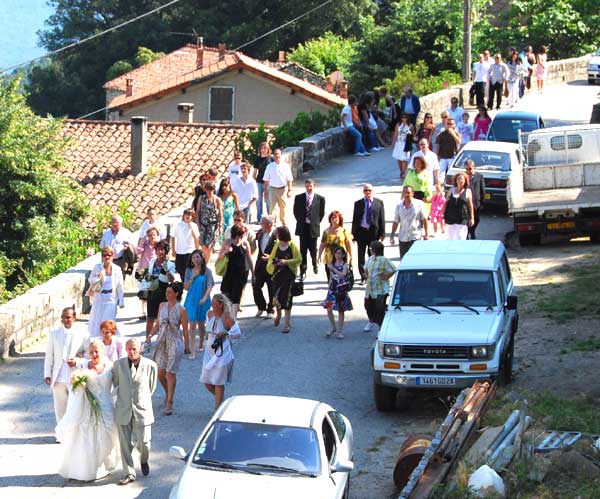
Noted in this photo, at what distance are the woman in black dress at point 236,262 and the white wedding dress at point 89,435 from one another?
5.12 metres

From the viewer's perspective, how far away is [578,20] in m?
55.0

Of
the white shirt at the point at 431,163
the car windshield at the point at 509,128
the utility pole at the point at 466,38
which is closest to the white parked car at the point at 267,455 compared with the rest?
the white shirt at the point at 431,163

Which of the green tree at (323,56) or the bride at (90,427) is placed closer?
the bride at (90,427)

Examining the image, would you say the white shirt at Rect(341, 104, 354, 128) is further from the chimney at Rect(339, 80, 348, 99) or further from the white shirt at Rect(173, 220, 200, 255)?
the chimney at Rect(339, 80, 348, 99)

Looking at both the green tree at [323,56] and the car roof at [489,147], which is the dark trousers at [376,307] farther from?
the green tree at [323,56]

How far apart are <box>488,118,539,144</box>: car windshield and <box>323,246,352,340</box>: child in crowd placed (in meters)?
12.6

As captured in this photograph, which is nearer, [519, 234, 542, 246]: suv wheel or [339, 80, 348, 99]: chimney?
[519, 234, 542, 246]: suv wheel

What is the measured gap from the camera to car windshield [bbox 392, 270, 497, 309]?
611 inches

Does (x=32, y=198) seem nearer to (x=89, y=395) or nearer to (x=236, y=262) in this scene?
(x=236, y=262)

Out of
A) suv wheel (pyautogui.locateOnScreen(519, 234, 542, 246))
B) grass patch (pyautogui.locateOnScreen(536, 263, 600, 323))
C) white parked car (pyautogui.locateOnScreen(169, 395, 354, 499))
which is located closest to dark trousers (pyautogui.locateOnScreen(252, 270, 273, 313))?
grass patch (pyautogui.locateOnScreen(536, 263, 600, 323))

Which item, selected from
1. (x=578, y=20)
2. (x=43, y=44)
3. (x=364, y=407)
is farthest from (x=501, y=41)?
(x=43, y=44)

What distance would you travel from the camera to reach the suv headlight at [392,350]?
14781mm

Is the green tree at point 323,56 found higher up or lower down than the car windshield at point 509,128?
higher up

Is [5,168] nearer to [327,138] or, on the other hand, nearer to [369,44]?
[327,138]
